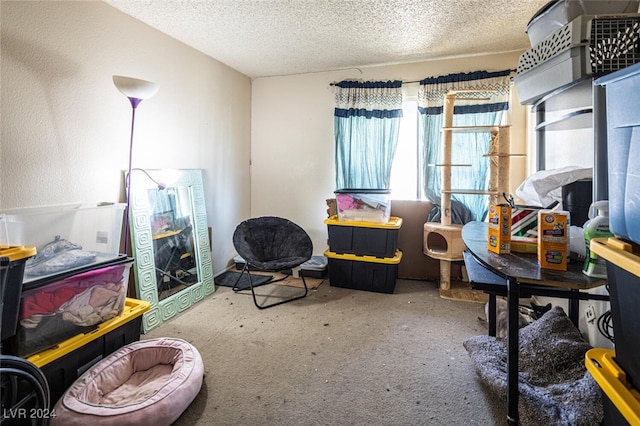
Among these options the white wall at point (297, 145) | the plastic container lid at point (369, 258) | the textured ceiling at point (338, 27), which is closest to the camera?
the textured ceiling at point (338, 27)

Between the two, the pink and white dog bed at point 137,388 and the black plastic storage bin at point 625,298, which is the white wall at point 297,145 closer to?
the pink and white dog bed at point 137,388

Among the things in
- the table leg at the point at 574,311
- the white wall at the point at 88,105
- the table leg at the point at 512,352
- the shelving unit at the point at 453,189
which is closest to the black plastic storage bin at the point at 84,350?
the white wall at the point at 88,105

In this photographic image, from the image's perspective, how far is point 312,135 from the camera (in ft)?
11.7

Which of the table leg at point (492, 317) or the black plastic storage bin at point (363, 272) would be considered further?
the black plastic storage bin at point (363, 272)

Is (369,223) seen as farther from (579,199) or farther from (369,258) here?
(579,199)

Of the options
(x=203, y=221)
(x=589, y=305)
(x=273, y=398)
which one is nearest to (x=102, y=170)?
(x=203, y=221)

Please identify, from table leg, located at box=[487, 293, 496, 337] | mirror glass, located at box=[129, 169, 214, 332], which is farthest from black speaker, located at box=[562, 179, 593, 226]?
mirror glass, located at box=[129, 169, 214, 332]

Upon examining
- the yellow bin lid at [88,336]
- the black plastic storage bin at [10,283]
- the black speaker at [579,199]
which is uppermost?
the black speaker at [579,199]

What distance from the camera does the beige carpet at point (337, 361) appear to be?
1.44m

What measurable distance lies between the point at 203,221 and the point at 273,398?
1.81m

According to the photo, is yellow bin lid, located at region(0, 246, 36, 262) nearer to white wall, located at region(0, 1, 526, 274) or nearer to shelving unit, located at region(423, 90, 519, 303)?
white wall, located at region(0, 1, 526, 274)

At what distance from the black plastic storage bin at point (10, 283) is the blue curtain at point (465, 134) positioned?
9.59ft

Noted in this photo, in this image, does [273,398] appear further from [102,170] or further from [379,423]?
[102,170]

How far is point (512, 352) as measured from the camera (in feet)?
4.11
